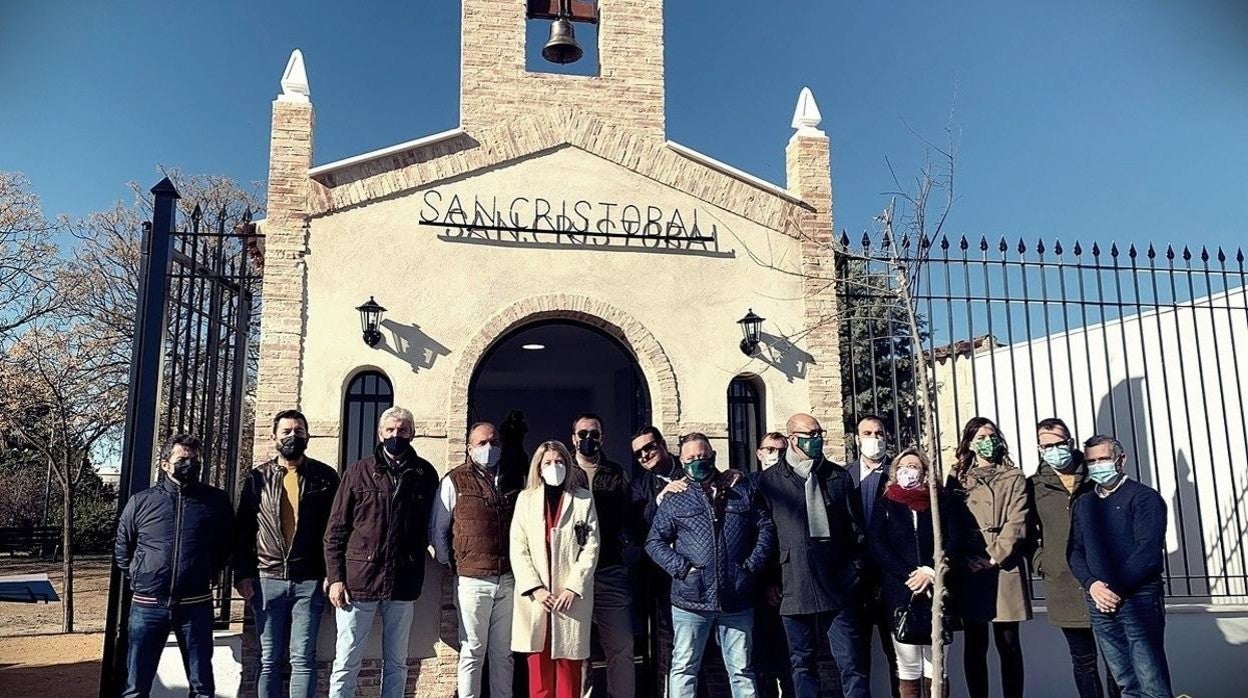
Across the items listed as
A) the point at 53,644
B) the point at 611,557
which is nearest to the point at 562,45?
the point at 611,557

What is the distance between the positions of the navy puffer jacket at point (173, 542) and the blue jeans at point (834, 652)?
145 inches

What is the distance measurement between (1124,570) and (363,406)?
5727mm

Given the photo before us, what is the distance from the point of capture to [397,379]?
24.5ft

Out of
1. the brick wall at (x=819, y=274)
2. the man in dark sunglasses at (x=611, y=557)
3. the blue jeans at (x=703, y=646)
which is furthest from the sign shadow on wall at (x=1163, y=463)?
the man in dark sunglasses at (x=611, y=557)

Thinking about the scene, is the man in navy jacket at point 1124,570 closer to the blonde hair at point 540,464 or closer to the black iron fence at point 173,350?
the blonde hair at point 540,464

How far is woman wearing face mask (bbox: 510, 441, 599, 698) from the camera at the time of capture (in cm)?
565

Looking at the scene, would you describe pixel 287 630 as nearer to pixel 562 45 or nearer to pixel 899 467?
pixel 899 467

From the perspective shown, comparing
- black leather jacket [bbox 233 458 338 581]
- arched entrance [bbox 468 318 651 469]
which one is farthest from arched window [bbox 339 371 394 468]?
arched entrance [bbox 468 318 651 469]

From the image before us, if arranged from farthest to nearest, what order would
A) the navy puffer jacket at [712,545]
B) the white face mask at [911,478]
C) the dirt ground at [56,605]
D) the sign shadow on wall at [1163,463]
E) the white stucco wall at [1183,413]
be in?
the dirt ground at [56,605], the sign shadow on wall at [1163,463], the white stucco wall at [1183,413], the white face mask at [911,478], the navy puffer jacket at [712,545]

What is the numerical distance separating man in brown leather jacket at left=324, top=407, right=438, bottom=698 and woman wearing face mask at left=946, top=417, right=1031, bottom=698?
352 cm

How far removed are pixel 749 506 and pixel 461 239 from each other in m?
3.61

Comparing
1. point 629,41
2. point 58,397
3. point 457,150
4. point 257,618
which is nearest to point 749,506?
point 257,618

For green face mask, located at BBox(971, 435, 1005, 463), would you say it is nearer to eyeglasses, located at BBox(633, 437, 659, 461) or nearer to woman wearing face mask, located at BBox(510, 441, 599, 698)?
eyeglasses, located at BBox(633, 437, 659, 461)

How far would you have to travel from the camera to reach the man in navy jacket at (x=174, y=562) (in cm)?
561
